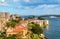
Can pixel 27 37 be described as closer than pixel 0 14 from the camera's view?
Yes

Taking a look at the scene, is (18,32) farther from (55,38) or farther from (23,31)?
(55,38)

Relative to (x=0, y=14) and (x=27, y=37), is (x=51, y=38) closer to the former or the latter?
(x=27, y=37)

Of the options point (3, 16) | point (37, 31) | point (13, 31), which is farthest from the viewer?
point (3, 16)

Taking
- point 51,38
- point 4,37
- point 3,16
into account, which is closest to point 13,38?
point 4,37

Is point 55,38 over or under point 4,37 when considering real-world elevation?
under

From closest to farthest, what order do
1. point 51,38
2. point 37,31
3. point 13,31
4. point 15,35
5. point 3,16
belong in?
1. point 15,35
2. point 13,31
3. point 37,31
4. point 51,38
5. point 3,16

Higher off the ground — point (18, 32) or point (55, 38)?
point (18, 32)

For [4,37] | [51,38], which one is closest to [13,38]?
[4,37]

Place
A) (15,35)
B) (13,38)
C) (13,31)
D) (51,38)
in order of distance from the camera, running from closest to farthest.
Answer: (13,38) → (15,35) → (13,31) → (51,38)

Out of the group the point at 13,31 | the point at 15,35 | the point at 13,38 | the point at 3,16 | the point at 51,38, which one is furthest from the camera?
the point at 3,16
